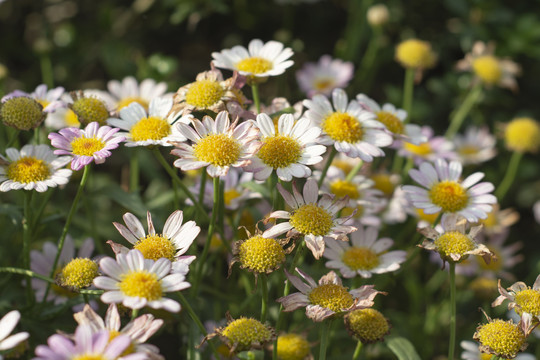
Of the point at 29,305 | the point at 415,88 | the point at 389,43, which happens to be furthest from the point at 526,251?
the point at 29,305

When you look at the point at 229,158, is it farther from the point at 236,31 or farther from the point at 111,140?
the point at 236,31

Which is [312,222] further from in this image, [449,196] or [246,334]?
[449,196]

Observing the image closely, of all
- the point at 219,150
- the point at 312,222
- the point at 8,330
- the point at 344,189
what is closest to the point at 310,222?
the point at 312,222

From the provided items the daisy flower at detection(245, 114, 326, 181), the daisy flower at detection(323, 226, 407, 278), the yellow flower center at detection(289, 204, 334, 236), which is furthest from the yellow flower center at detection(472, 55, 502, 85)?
the yellow flower center at detection(289, 204, 334, 236)

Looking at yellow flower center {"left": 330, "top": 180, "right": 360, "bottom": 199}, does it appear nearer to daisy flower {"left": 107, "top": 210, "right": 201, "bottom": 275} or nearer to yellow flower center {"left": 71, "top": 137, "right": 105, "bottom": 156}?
daisy flower {"left": 107, "top": 210, "right": 201, "bottom": 275}

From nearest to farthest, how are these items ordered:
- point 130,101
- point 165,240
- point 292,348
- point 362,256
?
point 165,240
point 292,348
point 362,256
point 130,101

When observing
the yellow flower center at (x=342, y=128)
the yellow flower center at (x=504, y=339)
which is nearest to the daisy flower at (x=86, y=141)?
the yellow flower center at (x=342, y=128)

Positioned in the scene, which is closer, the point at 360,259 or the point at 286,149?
the point at 286,149
